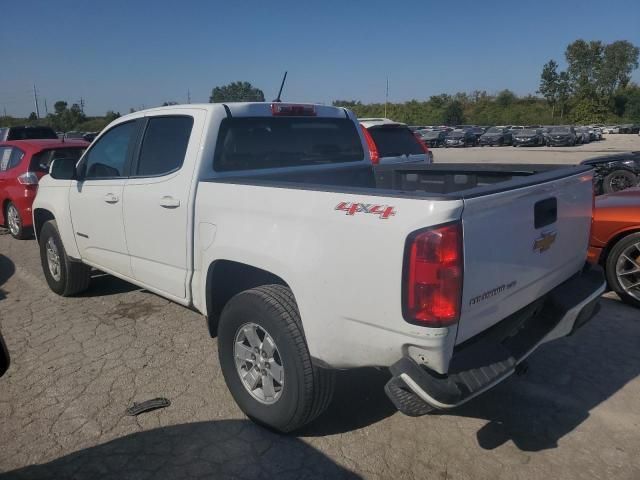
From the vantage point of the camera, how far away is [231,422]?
310cm

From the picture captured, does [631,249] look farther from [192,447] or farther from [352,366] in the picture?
[192,447]

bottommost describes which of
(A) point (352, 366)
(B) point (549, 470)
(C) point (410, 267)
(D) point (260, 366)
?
(B) point (549, 470)

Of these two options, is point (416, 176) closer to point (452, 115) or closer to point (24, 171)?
point (24, 171)

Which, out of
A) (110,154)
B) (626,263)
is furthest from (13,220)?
(626,263)

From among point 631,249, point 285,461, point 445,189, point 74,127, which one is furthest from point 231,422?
point 74,127

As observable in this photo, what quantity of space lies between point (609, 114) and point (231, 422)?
293 feet

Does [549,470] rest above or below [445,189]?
below

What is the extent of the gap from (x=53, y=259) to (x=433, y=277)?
15.2 feet

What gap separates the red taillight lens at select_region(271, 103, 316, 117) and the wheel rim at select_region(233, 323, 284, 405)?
5.66 ft

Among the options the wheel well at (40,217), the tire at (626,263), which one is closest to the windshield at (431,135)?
the tire at (626,263)

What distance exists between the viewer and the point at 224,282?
3.24 m

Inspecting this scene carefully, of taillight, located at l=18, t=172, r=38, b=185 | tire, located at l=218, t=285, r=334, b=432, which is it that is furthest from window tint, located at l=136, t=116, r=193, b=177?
taillight, located at l=18, t=172, r=38, b=185

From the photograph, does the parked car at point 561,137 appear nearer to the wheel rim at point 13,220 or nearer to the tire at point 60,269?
the wheel rim at point 13,220

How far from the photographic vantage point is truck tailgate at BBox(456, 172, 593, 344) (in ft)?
7.20
